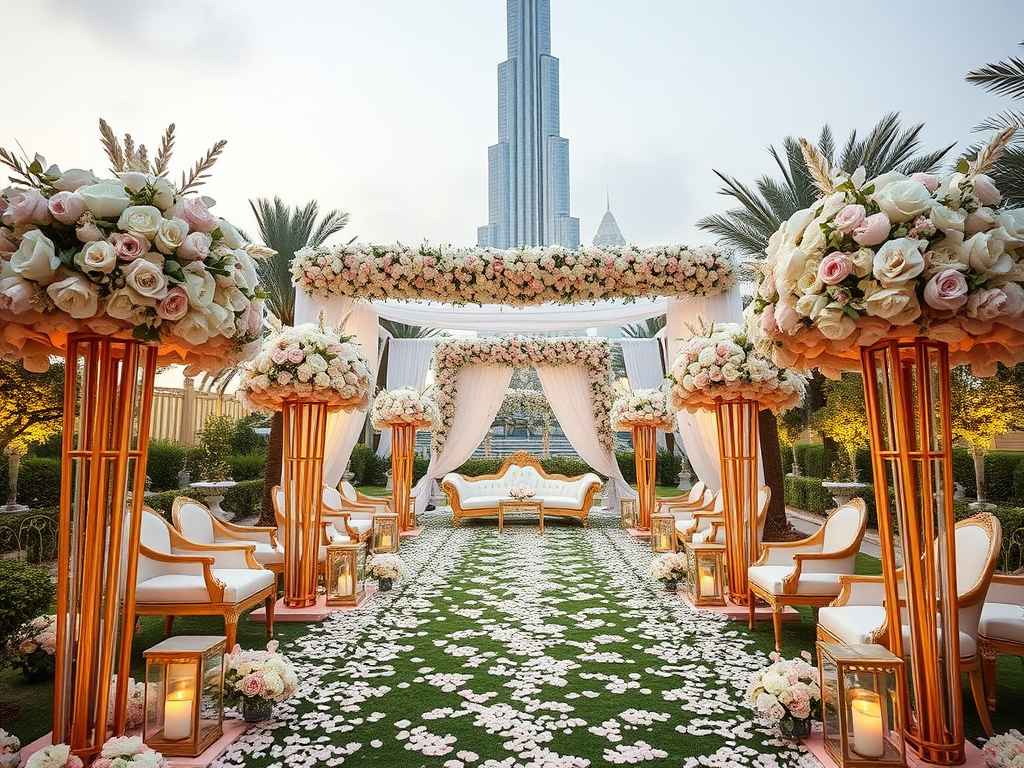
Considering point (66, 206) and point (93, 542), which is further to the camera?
point (93, 542)

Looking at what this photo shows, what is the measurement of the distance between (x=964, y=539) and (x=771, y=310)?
1.82 meters

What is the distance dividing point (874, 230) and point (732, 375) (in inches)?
96.1

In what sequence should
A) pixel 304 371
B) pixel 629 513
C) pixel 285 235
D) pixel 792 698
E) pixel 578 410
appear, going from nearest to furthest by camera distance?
pixel 792 698 < pixel 304 371 < pixel 629 513 < pixel 285 235 < pixel 578 410

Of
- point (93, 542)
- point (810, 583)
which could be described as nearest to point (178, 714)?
point (93, 542)

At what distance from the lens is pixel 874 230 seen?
7.14 feet

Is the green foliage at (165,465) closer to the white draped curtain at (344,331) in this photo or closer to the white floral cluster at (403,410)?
the white floral cluster at (403,410)

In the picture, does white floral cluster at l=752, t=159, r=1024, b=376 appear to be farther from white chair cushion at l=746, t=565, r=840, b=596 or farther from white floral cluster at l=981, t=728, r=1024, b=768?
white chair cushion at l=746, t=565, r=840, b=596

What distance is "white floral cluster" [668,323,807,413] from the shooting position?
4590mm

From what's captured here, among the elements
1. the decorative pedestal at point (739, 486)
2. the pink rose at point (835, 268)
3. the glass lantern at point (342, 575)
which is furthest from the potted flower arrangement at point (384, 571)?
the pink rose at point (835, 268)

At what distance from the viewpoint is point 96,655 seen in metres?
2.26

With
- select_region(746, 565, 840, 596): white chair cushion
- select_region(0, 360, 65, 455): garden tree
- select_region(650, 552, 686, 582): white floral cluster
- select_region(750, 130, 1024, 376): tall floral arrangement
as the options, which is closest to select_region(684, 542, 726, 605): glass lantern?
select_region(650, 552, 686, 582): white floral cluster

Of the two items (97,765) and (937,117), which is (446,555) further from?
(937,117)

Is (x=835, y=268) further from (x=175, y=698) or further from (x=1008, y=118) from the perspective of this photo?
(x=1008, y=118)

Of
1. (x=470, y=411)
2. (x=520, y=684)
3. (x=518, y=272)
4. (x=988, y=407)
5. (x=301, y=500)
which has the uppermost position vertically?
(x=518, y=272)
